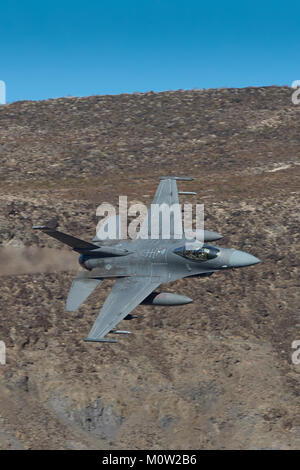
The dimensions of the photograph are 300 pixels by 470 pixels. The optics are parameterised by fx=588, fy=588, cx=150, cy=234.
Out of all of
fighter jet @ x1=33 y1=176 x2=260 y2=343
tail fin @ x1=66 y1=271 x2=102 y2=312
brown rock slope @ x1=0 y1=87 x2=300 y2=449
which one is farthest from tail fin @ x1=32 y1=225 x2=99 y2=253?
brown rock slope @ x1=0 y1=87 x2=300 y2=449

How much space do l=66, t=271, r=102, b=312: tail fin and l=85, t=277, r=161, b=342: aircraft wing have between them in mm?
1040

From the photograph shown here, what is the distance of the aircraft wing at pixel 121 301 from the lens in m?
24.8

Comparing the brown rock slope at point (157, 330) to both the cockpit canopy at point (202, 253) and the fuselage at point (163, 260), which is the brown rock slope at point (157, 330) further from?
the cockpit canopy at point (202, 253)

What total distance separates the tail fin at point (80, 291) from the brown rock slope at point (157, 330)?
3865 mm

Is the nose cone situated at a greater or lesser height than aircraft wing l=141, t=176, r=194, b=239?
lesser

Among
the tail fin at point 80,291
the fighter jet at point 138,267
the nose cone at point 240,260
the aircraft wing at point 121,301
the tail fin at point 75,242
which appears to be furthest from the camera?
the tail fin at point 80,291

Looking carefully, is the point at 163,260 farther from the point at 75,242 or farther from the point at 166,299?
the point at 75,242

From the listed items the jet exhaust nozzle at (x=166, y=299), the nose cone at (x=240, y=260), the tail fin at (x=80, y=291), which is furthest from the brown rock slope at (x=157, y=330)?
the nose cone at (x=240, y=260)

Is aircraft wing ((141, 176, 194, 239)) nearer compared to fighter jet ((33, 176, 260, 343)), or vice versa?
fighter jet ((33, 176, 260, 343))

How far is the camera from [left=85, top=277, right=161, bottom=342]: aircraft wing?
24.8m

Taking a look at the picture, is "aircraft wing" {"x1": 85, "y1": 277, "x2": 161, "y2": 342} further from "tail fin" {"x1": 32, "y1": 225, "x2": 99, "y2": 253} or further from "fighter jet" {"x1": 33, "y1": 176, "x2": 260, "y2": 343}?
"tail fin" {"x1": 32, "y1": 225, "x2": 99, "y2": 253}

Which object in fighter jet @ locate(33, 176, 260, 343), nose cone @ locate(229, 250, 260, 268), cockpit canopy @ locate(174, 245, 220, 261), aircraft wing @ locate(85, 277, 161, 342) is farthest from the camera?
cockpit canopy @ locate(174, 245, 220, 261)

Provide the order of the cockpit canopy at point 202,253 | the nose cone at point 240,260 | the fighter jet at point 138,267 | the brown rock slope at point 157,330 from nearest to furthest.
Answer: the nose cone at point 240,260, the fighter jet at point 138,267, the cockpit canopy at point 202,253, the brown rock slope at point 157,330
